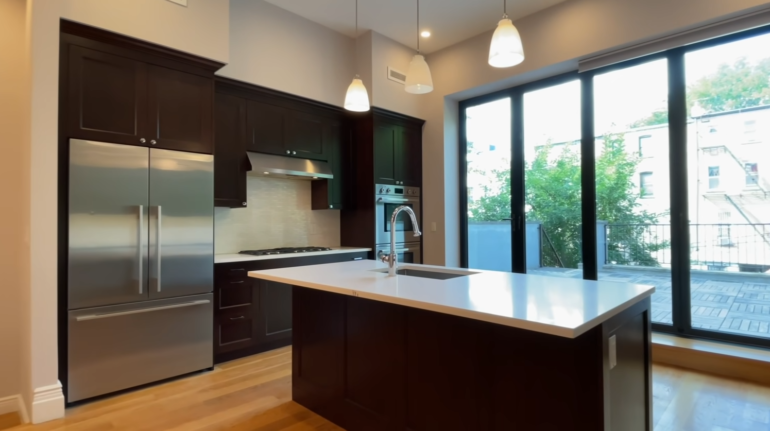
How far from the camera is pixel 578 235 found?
4.02 meters

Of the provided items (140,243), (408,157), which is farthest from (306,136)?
(140,243)

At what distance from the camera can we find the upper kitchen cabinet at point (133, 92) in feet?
8.39

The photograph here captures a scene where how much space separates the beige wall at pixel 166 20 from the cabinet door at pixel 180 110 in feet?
0.73

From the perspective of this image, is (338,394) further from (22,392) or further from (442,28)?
(442,28)

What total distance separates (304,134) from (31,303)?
262cm

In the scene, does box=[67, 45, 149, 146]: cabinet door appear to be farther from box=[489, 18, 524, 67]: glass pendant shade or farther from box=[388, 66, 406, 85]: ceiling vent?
box=[388, 66, 406, 85]: ceiling vent

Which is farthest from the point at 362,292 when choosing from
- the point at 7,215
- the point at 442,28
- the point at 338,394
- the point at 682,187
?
the point at 442,28

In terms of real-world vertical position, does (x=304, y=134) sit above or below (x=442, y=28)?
below

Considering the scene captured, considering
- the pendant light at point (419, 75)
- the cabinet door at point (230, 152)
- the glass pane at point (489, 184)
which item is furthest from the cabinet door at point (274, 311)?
the glass pane at point (489, 184)

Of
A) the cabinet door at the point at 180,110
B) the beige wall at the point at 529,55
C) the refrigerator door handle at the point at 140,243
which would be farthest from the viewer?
the beige wall at the point at 529,55

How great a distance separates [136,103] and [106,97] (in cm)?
18

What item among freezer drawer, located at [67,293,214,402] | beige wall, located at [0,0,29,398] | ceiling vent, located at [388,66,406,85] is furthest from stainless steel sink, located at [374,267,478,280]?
ceiling vent, located at [388,66,406,85]

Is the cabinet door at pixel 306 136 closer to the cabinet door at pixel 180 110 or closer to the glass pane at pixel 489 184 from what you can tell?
the cabinet door at pixel 180 110

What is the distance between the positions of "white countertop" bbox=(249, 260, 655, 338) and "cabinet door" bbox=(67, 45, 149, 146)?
1506 millimetres
